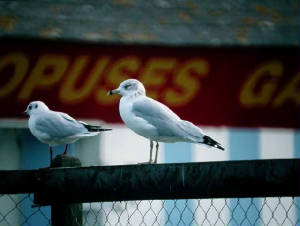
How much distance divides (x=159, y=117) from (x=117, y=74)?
9.87ft

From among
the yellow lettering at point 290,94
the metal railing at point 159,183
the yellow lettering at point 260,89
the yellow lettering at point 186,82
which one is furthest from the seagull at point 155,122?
the yellow lettering at point 290,94

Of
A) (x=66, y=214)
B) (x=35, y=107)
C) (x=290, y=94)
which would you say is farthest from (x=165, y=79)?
(x=66, y=214)

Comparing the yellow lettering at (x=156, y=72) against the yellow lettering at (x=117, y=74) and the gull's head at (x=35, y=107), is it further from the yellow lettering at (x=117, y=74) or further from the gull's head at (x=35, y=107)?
the gull's head at (x=35, y=107)

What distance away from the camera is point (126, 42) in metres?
5.68

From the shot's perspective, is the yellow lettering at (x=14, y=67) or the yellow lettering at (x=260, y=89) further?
the yellow lettering at (x=260, y=89)

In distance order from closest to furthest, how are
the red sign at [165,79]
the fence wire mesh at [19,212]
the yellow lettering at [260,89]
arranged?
the fence wire mesh at [19,212], the red sign at [165,79], the yellow lettering at [260,89]

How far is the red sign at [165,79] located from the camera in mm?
5516

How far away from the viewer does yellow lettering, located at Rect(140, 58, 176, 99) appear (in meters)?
5.68

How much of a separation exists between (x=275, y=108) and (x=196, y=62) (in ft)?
2.62

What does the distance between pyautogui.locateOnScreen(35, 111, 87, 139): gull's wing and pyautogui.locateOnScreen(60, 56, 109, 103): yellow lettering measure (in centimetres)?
282

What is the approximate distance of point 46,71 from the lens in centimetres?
554

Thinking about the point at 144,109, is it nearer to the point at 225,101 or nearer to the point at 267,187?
the point at 267,187

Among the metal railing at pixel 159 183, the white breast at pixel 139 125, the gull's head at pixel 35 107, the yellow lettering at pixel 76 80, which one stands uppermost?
the yellow lettering at pixel 76 80

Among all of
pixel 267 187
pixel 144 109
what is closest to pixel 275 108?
pixel 144 109
